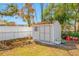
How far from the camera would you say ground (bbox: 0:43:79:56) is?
14.2ft

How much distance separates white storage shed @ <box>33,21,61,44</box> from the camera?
4.36 metres

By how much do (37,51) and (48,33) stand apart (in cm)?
22

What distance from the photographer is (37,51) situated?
434 cm

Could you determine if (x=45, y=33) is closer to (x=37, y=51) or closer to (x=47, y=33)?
(x=47, y=33)

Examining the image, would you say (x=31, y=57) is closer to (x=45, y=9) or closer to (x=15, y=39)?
(x=15, y=39)

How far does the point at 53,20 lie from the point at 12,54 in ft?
1.81

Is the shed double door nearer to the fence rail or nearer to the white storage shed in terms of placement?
the white storage shed

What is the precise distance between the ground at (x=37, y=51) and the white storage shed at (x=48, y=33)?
0.07m

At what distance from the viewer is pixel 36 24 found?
4371 mm

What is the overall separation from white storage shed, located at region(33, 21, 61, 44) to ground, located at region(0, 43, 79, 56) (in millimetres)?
72

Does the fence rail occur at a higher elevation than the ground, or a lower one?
higher

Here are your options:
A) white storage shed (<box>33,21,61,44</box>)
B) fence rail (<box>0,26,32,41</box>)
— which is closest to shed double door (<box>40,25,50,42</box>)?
white storage shed (<box>33,21,61,44</box>)

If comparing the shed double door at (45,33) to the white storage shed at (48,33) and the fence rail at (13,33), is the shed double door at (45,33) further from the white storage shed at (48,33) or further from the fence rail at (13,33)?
the fence rail at (13,33)

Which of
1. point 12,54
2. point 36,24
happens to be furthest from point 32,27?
point 12,54
